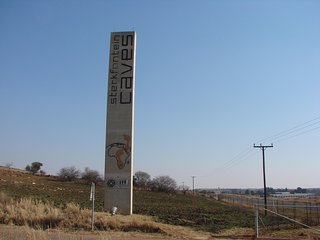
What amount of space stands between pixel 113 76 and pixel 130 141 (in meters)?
4.60

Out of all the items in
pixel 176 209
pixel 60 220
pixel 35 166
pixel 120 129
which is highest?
pixel 35 166

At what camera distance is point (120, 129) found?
1080 inches

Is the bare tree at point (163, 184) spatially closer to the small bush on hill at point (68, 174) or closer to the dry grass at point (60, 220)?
the small bush on hill at point (68, 174)

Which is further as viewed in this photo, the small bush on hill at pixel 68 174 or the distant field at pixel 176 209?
the small bush on hill at pixel 68 174

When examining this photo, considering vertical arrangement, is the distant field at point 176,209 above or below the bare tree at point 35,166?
below

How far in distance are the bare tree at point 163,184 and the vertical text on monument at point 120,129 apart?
81376 mm

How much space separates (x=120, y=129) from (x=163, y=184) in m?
87.6

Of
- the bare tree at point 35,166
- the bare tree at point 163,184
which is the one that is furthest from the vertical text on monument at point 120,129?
the bare tree at point 35,166

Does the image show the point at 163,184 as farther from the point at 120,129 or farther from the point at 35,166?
the point at 120,129

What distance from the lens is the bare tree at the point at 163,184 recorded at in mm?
108188

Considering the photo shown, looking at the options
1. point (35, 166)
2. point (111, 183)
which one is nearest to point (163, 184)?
point (35, 166)

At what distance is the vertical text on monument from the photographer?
26.9 meters

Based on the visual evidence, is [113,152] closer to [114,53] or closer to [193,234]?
[114,53]

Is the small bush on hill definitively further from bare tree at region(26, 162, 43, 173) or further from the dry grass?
the dry grass
